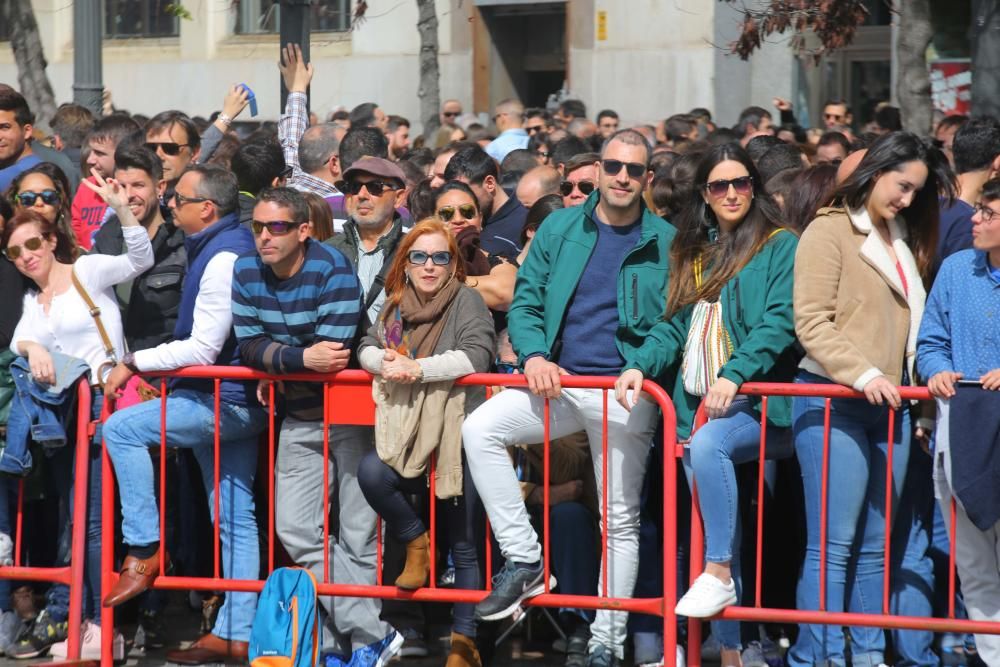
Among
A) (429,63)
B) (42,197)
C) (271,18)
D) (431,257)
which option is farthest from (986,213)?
(271,18)

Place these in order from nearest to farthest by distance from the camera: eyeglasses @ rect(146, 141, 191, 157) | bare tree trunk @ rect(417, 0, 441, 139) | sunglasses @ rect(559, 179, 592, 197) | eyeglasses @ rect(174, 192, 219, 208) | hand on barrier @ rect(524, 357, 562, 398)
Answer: hand on barrier @ rect(524, 357, 562, 398)
eyeglasses @ rect(174, 192, 219, 208)
sunglasses @ rect(559, 179, 592, 197)
eyeglasses @ rect(146, 141, 191, 157)
bare tree trunk @ rect(417, 0, 441, 139)

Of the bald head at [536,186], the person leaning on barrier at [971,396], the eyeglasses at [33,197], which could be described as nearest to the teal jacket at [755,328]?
the person leaning on barrier at [971,396]

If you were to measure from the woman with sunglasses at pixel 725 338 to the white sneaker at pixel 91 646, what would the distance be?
254 cm

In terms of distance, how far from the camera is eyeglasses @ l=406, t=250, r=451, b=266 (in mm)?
Result: 6180

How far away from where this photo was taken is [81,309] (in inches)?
260

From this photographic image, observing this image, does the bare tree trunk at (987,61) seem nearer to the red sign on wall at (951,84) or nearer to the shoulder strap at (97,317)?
the shoulder strap at (97,317)

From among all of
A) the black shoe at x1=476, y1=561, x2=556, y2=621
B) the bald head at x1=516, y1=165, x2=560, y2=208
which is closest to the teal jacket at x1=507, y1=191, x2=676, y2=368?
the black shoe at x1=476, y1=561, x2=556, y2=621

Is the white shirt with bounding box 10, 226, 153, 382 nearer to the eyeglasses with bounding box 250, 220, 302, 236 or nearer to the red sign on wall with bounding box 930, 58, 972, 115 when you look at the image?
the eyeglasses with bounding box 250, 220, 302, 236

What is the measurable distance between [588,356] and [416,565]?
1116 mm

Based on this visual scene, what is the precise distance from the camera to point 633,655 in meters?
6.58

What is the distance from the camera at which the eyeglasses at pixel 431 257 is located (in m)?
6.18

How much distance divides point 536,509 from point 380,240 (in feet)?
4.71

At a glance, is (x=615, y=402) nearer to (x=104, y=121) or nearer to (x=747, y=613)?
(x=747, y=613)

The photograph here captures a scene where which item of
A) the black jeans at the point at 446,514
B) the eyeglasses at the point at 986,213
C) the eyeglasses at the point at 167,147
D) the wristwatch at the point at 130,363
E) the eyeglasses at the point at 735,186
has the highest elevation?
the eyeglasses at the point at 167,147
